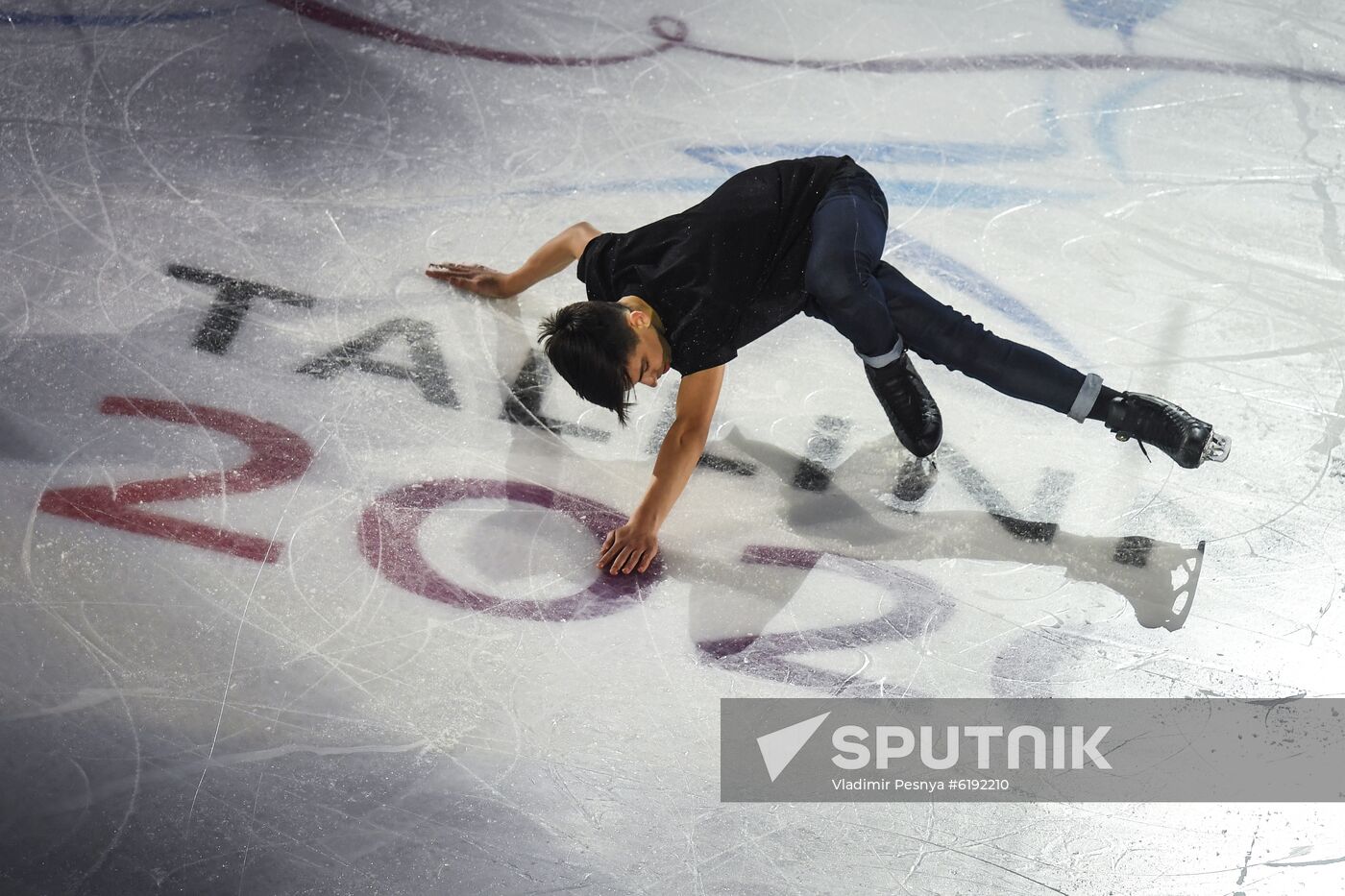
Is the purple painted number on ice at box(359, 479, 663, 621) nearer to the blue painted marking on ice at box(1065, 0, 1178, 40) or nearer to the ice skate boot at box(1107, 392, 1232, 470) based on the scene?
the ice skate boot at box(1107, 392, 1232, 470)

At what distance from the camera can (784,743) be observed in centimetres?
251

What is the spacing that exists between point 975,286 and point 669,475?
3.81 feet

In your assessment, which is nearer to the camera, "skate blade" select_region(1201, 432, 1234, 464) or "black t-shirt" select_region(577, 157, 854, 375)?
"black t-shirt" select_region(577, 157, 854, 375)

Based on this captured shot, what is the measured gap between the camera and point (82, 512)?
2842 millimetres

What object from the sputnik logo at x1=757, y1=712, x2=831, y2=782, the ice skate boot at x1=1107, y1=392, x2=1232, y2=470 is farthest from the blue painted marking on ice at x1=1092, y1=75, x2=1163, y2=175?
the sputnik logo at x1=757, y1=712, x2=831, y2=782

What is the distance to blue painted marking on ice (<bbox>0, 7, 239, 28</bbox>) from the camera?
394 cm

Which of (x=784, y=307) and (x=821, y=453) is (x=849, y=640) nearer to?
(x=821, y=453)

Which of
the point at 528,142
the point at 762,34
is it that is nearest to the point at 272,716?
the point at 528,142

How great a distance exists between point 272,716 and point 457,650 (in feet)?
1.30

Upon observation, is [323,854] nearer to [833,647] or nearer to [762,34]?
[833,647]

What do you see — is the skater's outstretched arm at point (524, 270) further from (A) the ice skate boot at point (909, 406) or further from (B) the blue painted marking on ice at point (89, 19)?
(B) the blue painted marking on ice at point (89, 19)

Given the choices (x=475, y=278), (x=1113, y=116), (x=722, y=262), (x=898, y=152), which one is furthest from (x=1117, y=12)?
(x=475, y=278)

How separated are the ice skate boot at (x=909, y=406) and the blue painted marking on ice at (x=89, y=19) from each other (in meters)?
2.62

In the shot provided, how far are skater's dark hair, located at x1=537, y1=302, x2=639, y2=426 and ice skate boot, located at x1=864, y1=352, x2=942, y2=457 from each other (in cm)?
67
